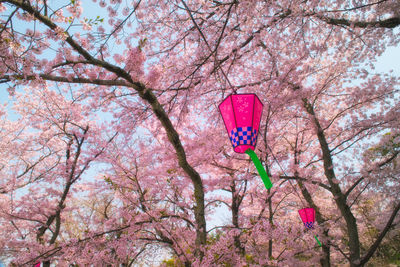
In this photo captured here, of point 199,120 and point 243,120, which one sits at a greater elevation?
point 199,120

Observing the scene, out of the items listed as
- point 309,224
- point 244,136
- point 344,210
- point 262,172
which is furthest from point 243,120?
point 344,210

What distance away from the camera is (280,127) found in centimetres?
781

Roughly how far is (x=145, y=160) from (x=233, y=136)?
5999 mm

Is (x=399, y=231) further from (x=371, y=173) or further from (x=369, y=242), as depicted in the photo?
(x=371, y=173)

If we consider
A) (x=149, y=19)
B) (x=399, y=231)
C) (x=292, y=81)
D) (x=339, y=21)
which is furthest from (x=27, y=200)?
(x=399, y=231)

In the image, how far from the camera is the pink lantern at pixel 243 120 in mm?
1906

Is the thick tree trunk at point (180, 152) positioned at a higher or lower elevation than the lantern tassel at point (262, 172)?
higher

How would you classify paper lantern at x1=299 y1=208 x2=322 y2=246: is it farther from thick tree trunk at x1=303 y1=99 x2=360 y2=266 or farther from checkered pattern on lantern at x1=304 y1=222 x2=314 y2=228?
thick tree trunk at x1=303 y1=99 x2=360 y2=266

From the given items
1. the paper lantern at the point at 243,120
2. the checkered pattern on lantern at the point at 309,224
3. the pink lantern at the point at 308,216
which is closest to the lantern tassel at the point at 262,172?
the paper lantern at the point at 243,120

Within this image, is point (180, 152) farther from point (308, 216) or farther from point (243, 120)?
point (308, 216)

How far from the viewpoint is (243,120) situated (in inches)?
76.5

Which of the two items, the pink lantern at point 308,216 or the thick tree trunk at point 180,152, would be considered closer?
the thick tree trunk at point 180,152

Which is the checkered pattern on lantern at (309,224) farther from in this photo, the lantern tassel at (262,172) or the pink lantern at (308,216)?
the lantern tassel at (262,172)

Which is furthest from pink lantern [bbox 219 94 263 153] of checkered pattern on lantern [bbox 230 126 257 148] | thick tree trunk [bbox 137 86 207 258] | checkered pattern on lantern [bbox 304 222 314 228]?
checkered pattern on lantern [bbox 304 222 314 228]
